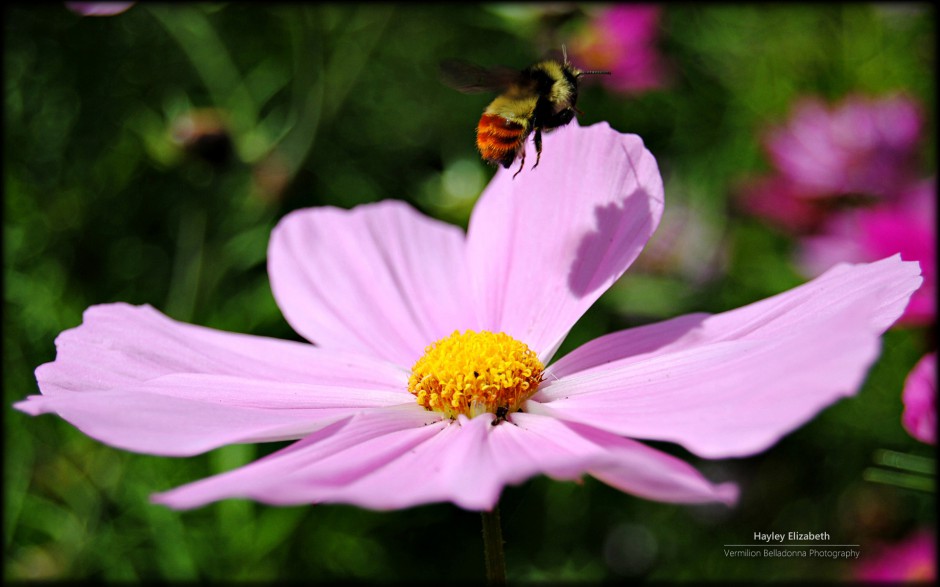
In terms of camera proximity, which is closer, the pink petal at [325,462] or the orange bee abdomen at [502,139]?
the pink petal at [325,462]

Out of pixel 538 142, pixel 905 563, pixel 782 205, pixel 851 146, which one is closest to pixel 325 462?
pixel 538 142

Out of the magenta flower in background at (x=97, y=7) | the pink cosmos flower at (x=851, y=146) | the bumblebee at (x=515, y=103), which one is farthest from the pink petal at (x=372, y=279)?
the pink cosmos flower at (x=851, y=146)

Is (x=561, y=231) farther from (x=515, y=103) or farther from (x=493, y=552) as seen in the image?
(x=493, y=552)

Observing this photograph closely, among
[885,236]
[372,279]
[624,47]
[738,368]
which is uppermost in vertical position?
[624,47]


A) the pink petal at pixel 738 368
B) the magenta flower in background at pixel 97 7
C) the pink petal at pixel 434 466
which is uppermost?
the magenta flower in background at pixel 97 7

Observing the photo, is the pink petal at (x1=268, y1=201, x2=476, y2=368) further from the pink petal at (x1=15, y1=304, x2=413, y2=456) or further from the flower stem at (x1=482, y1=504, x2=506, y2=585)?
the flower stem at (x1=482, y1=504, x2=506, y2=585)

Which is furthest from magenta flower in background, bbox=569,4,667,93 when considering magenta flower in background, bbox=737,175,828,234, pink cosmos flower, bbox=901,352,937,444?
pink cosmos flower, bbox=901,352,937,444

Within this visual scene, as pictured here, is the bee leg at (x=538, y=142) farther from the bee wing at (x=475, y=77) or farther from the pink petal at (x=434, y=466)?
the pink petal at (x=434, y=466)
